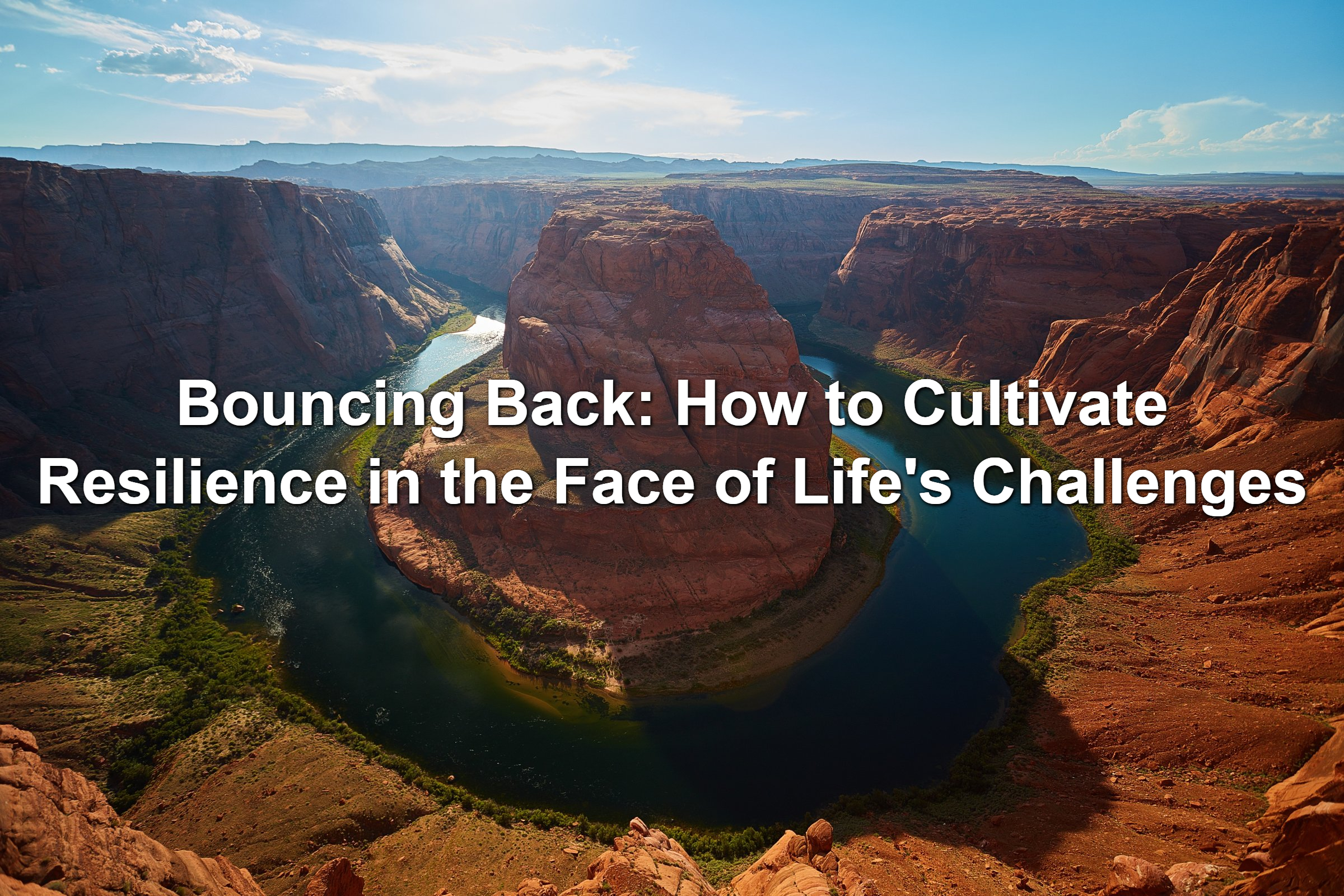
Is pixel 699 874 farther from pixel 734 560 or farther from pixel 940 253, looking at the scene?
pixel 940 253

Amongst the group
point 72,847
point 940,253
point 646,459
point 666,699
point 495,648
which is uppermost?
point 940,253

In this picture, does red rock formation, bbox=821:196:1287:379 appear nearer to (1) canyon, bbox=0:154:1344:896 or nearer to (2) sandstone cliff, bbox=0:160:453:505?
(1) canyon, bbox=0:154:1344:896

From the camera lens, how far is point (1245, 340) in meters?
55.1

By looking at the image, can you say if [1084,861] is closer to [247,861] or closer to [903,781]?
[903,781]

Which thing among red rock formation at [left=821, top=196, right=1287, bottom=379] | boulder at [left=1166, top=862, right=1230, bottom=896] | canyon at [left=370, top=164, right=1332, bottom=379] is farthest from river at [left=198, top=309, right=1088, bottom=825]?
canyon at [left=370, top=164, right=1332, bottom=379]

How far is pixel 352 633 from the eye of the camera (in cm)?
4412

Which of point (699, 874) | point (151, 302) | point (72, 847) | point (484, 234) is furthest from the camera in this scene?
point (484, 234)

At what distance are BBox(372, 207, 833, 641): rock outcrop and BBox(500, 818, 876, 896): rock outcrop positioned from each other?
65.2ft

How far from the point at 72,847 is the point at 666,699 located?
27528 mm

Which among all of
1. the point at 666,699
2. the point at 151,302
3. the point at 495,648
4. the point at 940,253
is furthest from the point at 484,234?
the point at 666,699

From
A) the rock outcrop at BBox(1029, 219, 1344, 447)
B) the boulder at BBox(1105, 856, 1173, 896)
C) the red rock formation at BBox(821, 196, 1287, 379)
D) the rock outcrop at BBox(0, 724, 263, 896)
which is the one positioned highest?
the red rock formation at BBox(821, 196, 1287, 379)

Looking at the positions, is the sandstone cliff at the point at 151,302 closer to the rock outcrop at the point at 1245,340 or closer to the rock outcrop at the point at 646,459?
the rock outcrop at the point at 646,459

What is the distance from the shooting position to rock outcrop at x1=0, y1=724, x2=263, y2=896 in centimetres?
1474

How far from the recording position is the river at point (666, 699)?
33375mm
